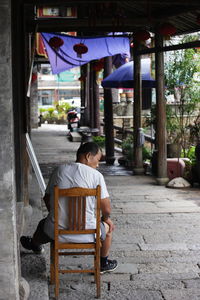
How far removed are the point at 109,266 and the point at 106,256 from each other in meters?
0.16

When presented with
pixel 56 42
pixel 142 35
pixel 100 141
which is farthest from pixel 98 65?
pixel 142 35

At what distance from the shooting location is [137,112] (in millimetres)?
11875

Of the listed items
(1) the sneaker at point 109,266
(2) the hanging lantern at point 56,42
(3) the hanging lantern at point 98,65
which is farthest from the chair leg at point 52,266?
(3) the hanging lantern at point 98,65

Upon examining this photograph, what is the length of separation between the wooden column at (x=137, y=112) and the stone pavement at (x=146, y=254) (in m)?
1.76

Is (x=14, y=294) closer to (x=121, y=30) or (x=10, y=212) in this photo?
(x=10, y=212)

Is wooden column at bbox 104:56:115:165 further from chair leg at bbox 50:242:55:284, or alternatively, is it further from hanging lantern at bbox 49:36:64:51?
chair leg at bbox 50:242:55:284

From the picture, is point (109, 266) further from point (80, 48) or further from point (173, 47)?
point (80, 48)

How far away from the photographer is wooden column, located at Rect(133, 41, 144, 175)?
38.5ft

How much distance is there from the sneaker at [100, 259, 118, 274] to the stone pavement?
57 millimetres

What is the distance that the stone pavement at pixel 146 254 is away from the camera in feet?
16.0

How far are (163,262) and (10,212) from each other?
8.33 feet

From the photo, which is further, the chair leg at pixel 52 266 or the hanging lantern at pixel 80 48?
the hanging lantern at pixel 80 48

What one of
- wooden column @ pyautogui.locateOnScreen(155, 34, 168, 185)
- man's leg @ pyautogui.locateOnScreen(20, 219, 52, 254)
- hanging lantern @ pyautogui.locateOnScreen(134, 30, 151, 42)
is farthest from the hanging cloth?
man's leg @ pyautogui.locateOnScreen(20, 219, 52, 254)

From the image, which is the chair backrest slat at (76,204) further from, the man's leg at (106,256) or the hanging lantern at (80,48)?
the hanging lantern at (80,48)
